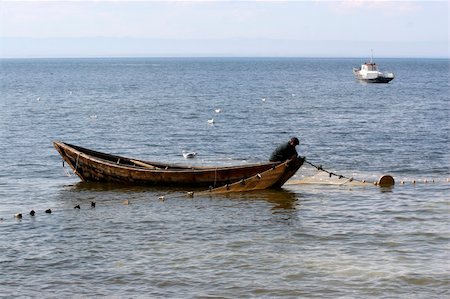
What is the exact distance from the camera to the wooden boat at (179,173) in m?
27.2

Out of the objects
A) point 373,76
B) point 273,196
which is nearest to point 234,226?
point 273,196

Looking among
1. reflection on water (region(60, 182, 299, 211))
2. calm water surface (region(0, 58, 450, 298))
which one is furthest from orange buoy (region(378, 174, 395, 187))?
reflection on water (region(60, 182, 299, 211))

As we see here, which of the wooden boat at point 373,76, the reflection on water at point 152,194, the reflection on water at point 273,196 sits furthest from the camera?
the wooden boat at point 373,76

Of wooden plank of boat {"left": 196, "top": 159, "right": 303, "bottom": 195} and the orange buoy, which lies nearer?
wooden plank of boat {"left": 196, "top": 159, "right": 303, "bottom": 195}

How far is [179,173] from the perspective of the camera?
2803 centimetres

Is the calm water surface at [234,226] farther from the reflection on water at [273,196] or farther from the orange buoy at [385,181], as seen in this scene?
the orange buoy at [385,181]

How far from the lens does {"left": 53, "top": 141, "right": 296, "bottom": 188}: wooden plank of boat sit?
2770cm

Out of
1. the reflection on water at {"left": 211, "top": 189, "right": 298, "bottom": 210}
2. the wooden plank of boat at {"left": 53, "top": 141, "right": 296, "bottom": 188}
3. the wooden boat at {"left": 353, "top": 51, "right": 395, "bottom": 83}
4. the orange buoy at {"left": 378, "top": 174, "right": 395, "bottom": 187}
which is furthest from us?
the wooden boat at {"left": 353, "top": 51, "right": 395, "bottom": 83}

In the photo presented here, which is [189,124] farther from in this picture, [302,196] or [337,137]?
[302,196]

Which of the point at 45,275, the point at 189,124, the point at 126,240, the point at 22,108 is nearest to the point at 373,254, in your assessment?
the point at 126,240

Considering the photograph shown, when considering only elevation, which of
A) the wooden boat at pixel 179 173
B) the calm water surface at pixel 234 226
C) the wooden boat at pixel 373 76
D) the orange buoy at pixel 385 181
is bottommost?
the calm water surface at pixel 234 226

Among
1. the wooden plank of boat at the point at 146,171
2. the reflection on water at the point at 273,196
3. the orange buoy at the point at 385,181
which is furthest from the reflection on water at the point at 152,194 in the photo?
the orange buoy at the point at 385,181

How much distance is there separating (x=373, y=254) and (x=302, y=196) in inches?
320

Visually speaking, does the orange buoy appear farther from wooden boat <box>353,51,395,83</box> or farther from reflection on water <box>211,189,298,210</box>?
wooden boat <box>353,51,395,83</box>
